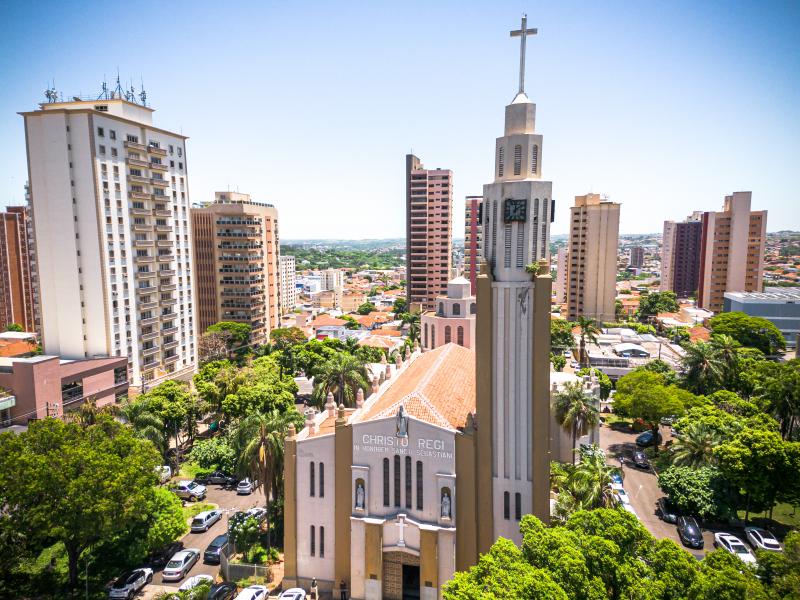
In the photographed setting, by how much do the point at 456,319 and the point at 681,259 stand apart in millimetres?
159536

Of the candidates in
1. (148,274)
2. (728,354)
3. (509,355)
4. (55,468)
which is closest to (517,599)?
(509,355)

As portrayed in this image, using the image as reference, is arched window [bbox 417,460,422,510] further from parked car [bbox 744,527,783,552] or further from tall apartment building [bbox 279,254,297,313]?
tall apartment building [bbox 279,254,297,313]

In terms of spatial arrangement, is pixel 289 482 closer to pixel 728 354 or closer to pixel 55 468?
pixel 55 468

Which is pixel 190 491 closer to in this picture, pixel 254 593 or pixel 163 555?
pixel 163 555

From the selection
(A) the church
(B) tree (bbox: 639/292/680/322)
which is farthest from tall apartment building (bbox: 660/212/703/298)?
(A) the church

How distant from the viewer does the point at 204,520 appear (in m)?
40.1

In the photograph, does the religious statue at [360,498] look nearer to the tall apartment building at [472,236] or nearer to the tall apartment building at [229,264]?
the tall apartment building at [229,264]

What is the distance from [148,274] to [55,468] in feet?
152

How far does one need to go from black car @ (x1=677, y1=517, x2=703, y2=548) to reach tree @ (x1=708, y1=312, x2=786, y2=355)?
60.1m

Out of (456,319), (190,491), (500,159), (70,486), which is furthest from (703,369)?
(70,486)

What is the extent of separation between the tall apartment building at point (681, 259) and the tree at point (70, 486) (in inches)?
7351

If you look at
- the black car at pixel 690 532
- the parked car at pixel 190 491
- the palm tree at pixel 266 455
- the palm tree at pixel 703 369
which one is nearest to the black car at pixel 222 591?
the palm tree at pixel 266 455

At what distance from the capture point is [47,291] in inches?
2539

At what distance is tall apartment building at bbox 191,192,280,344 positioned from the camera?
312 feet
